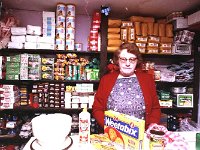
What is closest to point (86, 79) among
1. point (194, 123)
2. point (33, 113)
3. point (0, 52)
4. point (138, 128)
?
point (33, 113)

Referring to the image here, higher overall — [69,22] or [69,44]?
[69,22]

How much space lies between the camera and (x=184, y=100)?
369cm

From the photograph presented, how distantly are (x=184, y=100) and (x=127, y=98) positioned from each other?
1755 mm

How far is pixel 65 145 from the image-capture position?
141cm

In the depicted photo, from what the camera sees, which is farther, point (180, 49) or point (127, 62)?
point (180, 49)

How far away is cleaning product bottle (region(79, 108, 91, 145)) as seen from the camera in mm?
1512

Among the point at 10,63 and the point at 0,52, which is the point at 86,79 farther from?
the point at 0,52

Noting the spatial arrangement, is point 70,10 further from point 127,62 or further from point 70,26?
point 127,62

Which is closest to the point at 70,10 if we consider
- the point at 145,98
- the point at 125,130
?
the point at 145,98

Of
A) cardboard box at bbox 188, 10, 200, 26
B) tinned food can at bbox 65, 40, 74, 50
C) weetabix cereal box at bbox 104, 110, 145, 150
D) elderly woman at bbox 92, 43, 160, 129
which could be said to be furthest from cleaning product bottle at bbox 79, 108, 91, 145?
cardboard box at bbox 188, 10, 200, 26

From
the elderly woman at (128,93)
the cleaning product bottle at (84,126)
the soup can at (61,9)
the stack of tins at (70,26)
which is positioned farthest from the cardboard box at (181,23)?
the cleaning product bottle at (84,126)

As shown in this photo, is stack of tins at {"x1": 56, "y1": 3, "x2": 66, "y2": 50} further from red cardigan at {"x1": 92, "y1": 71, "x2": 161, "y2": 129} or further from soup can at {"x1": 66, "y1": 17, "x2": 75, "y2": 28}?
red cardigan at {"x1": 92, "y1": 71, "x2": 161, "y2": 129}

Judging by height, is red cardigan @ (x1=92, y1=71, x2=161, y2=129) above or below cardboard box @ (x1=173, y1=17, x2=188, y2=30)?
below

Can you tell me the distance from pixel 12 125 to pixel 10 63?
0.94 m
